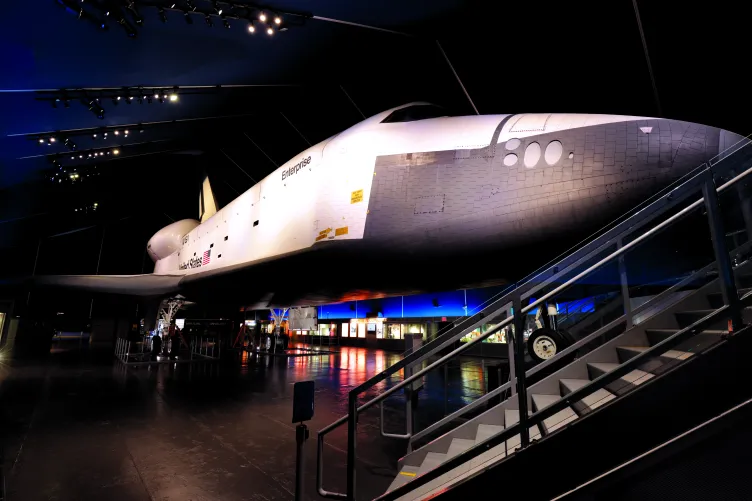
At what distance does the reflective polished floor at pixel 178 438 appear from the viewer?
2.94m

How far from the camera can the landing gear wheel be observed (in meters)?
3.20

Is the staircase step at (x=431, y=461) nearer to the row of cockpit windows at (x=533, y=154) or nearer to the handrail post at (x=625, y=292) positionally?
the handrail post at (x=625, y=292)

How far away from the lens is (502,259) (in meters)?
3.27

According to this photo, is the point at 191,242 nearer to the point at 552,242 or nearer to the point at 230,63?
the point at 230,63

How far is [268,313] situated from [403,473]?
1585 centimetres

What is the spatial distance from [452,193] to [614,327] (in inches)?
68.7

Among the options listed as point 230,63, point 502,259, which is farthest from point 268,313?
point 502,259

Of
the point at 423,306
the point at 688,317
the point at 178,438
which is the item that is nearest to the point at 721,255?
the point at 688,317

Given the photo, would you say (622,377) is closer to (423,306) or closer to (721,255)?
(721,255)

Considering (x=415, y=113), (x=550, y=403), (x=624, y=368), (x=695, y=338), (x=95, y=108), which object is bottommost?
(x=550, y=403)

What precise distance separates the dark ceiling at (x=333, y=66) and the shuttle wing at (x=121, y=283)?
3.04 m

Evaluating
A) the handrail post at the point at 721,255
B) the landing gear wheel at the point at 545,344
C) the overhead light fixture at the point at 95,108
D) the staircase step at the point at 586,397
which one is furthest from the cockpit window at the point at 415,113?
the overhead light fixture at the point at 95,108

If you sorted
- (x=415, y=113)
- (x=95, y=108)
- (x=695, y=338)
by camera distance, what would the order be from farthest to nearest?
(x=95, y=108), (x=415, y=113), (x=695, y=338)

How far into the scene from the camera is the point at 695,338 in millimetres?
2316
